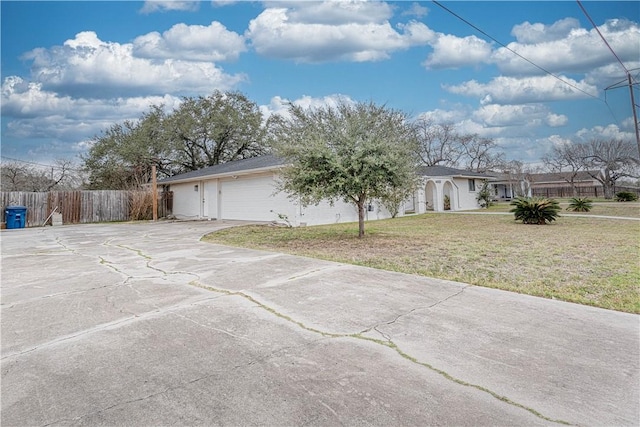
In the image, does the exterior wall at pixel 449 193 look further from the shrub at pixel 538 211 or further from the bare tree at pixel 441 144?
the bare tree at pixel 441 144

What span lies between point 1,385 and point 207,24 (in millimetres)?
13259

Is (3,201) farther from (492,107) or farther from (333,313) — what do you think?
(492,107)

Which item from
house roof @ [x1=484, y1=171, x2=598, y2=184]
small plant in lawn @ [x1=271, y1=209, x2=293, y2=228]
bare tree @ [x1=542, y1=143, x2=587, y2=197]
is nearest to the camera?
small plant in lawn @ [x1=271, y1=209, x2=293, y2=228]


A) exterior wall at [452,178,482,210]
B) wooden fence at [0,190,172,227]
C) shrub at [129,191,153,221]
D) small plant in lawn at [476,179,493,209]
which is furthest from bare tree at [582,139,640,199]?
shrub at [129,191,153,221]

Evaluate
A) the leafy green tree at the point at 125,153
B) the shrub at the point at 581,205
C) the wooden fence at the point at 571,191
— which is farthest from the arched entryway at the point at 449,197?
the wooden fence at the point at 571,191

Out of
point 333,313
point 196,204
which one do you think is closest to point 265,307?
point 333,313

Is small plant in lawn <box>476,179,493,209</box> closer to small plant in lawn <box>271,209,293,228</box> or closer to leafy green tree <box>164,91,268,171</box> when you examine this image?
small plant in lawn <box>271,209,293,228</box>

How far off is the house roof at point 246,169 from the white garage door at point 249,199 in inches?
25.3

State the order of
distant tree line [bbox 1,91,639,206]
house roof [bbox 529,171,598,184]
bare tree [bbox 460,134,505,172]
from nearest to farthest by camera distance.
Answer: distant tree line [bbox 1,91,639,206] < bare tree [bbox 460,134,505,172] < house roof [bbox 529,171,598,184]

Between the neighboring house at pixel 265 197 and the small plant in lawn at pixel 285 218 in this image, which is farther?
the neighboring house at pixel 265 197

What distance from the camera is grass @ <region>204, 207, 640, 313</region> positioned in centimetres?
463

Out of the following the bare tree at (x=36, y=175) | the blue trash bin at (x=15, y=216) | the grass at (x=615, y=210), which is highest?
the bare tree at (x=36, y=175)

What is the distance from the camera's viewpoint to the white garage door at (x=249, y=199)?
15.6 meters

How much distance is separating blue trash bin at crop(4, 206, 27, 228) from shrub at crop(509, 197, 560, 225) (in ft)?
79.9
